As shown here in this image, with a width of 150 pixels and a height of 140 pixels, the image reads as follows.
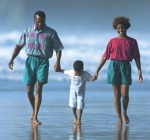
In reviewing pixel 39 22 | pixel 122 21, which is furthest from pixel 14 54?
pixel 122 21

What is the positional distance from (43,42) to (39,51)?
6.7 inches

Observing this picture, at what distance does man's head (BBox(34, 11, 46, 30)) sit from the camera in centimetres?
1254

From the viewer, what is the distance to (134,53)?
40.8 ft

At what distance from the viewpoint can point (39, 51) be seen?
12.7 m

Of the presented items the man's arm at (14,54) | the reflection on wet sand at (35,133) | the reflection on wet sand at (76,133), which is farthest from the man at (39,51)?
the reflection on wet sand at (76,133)

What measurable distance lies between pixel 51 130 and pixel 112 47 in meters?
2.15

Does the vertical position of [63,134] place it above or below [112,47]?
below

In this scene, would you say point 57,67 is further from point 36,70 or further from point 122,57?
point 122,57

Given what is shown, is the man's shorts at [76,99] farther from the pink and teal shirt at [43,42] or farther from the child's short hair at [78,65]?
the pink and teal shirt at [43,42]

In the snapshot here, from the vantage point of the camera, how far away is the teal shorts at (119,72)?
12.4 meters

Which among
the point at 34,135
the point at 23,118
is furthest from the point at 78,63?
the point at 34,135

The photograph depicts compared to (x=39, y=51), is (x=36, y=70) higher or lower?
lower

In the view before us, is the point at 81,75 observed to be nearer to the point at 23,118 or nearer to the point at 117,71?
the point at 117,71

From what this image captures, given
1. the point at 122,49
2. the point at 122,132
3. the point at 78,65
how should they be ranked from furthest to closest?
the point at 78,65, the point at 122,49, the point at 122,132
